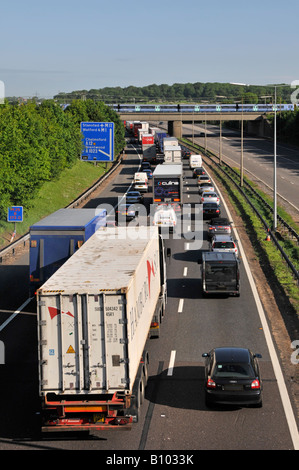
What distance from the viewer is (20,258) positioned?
3912 cm

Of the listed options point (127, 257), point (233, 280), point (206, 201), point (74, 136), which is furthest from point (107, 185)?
point (127, 257)

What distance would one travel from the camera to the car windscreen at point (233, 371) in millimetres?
17297

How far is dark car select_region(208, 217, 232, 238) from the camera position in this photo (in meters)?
43.2

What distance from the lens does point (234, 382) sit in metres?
17.1

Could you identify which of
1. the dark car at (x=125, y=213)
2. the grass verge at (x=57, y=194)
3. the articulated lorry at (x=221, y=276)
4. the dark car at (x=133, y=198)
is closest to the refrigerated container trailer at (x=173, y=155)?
the grass verge at (x=57, y=194)

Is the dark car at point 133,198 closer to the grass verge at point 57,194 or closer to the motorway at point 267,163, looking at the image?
the grass verge at point 57,194

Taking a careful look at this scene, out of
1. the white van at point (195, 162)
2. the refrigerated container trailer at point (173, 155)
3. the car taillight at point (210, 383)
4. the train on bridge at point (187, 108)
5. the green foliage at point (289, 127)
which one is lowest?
the car taillight at point (210, 383)

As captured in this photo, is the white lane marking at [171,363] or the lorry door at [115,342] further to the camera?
the white lane marking at [171,363]

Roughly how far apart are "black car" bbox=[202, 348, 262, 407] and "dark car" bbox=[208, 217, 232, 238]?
2521 centimetres

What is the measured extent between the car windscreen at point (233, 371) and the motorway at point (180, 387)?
3.24 feet

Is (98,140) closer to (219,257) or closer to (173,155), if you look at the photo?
(173,155)
